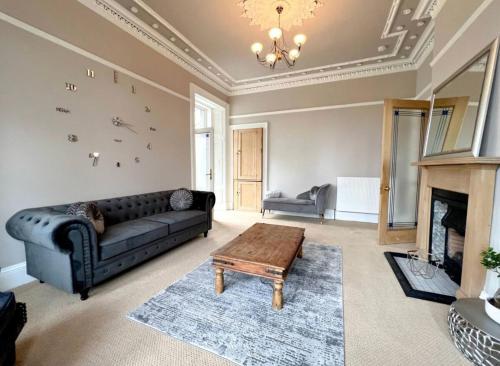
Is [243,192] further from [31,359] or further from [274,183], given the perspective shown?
[31,359]

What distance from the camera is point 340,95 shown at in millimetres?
4910

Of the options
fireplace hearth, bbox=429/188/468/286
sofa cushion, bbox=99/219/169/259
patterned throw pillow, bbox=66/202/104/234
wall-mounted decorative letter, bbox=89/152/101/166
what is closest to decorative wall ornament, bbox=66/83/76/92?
wall-mounted decorative letter, bbox=89/152/101/166

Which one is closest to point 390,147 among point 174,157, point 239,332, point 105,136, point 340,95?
point 340,95

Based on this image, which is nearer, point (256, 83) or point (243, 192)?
point (256, 83)

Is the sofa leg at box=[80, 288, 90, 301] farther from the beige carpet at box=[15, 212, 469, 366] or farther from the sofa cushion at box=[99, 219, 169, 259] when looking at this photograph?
the sofa cushion at box=[99, 219, 169, 259]

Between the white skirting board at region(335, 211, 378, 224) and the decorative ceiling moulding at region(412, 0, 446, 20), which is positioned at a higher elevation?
the decorative ceiling moulding at region(412, 0, 446, 20)

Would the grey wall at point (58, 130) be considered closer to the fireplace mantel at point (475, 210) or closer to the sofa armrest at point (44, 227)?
A: the sofa armrest at point (44, 227)

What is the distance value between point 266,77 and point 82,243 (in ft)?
16.0

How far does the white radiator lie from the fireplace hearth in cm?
189

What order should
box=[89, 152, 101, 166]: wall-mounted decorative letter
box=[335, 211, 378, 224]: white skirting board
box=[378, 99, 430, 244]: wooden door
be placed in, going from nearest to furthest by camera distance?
box=[89, 152, 101, 166]: wall-mounted decorative letter → box=[378, 99, 430, 244]: wooden door → box=[335, 211, 378, 224]: white skirting board

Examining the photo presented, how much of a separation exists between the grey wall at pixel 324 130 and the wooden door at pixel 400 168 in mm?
959

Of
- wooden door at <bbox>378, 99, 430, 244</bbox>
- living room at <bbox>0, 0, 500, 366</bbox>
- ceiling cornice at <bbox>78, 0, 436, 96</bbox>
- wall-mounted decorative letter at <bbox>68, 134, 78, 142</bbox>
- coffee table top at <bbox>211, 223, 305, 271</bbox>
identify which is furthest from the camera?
wooden door at <bbox>378, 99, 430, 244</bbox>

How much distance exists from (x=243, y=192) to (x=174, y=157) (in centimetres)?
241

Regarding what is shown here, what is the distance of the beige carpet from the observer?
54.4 inches
